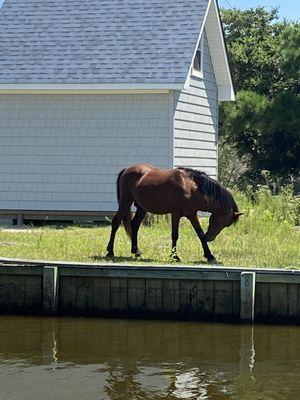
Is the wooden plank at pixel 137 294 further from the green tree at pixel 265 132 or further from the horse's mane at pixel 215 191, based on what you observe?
the green tree at pixel 265 132

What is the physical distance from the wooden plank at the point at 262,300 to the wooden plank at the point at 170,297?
1.14 metres

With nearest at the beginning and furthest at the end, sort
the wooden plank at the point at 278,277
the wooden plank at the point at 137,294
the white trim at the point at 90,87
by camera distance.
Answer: the wooden plank at the point at 278,277 → the wooden plank at the point at 137,294 → the white trim at the point at 90,87

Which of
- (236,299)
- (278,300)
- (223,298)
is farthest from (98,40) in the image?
(278,300)

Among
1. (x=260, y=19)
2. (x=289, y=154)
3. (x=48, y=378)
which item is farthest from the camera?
(x=260, y=19)

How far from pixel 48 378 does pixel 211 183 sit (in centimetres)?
591

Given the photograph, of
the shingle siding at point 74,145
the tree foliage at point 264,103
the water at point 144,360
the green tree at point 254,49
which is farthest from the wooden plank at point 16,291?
the green tree at point 254,49

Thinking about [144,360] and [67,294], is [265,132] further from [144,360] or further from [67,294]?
[144,360]

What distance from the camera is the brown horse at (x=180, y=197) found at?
14.8 meters

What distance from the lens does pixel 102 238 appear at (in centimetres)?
1772

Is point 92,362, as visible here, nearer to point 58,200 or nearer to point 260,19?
point 58,200

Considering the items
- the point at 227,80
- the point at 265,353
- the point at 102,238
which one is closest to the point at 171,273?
the point at 265,353

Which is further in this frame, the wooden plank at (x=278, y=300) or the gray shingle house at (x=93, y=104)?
the gray shingle house at (x=93, y=104)

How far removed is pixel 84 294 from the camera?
521 inches

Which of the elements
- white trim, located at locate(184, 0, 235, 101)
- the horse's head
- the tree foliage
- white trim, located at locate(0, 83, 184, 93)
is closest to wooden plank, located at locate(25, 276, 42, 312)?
the horse's head
